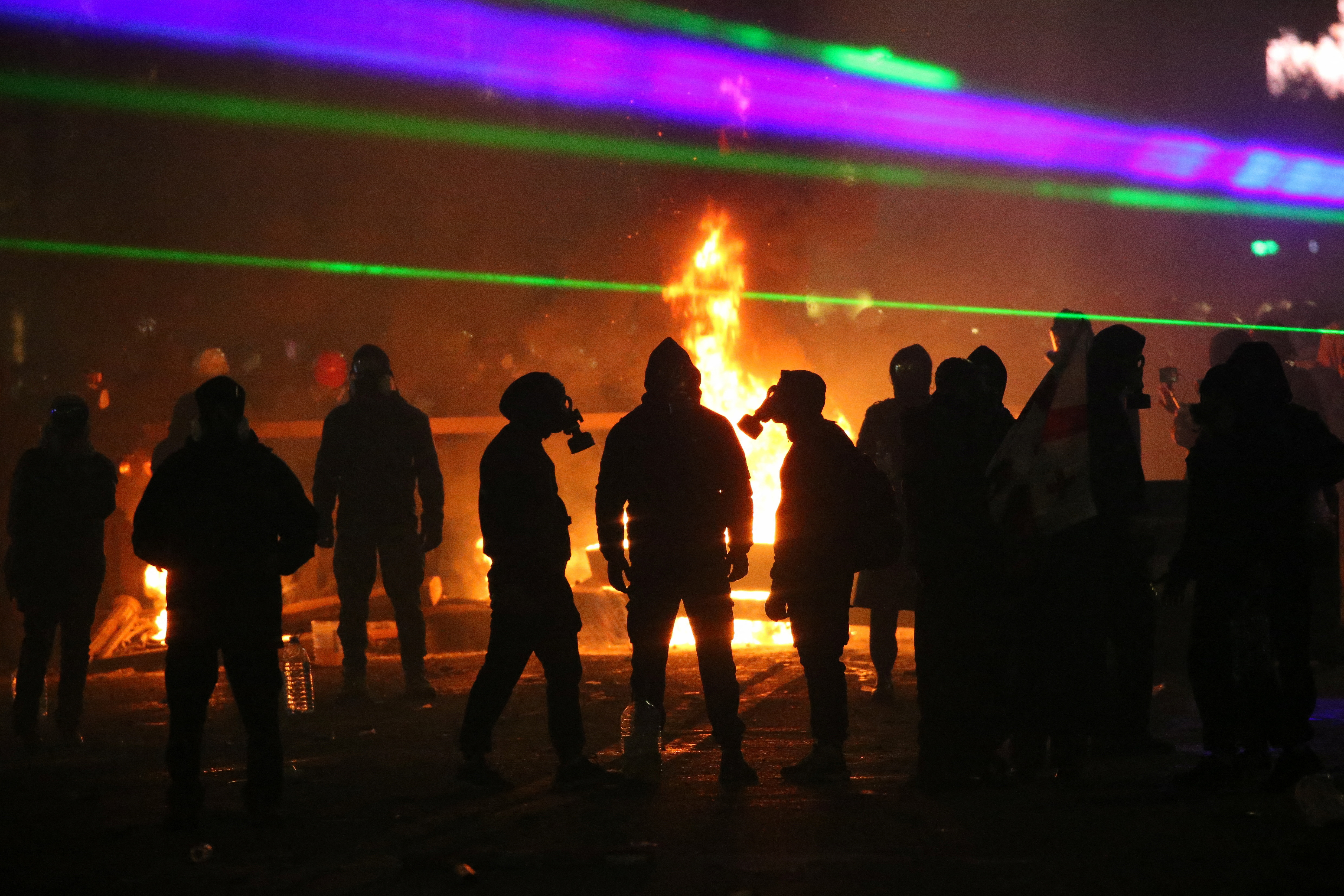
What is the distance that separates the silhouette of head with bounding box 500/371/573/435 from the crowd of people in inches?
0.5

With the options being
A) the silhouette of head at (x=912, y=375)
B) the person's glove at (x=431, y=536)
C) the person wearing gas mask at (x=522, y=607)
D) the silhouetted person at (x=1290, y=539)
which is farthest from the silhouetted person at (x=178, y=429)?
the silhouetted person at (x=1290, y=539)

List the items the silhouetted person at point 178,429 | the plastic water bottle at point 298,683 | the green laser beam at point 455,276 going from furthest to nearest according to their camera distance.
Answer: the green laser beam at point 455,276 → the silhouetted person at point 178,429 → the plastic water bottle at point 298,683

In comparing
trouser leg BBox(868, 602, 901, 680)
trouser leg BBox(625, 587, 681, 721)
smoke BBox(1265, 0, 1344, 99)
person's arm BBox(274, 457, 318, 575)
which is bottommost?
trouser leg BBox(868, 602, 901, 680)

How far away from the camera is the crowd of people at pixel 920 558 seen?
4742 mm

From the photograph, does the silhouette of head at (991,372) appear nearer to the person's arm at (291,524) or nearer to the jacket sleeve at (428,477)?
the person's arm at (291,524)

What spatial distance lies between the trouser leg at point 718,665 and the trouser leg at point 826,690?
34 cm

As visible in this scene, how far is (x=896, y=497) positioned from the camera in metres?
7.09

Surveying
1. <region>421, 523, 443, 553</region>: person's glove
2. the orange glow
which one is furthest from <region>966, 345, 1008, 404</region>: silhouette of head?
the orange glow

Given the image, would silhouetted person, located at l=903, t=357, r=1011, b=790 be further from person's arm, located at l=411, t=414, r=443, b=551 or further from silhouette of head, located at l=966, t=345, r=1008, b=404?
person's arm, located at l=411, t=414, r=443, b=551

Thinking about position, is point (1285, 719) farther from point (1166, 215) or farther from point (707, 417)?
point (1166, 215)

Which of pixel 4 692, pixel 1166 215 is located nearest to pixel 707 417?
pixel 4 692

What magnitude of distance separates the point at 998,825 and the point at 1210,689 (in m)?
1.23

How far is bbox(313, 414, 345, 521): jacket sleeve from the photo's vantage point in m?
7.88

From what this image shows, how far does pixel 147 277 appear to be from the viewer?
14.0 metres
